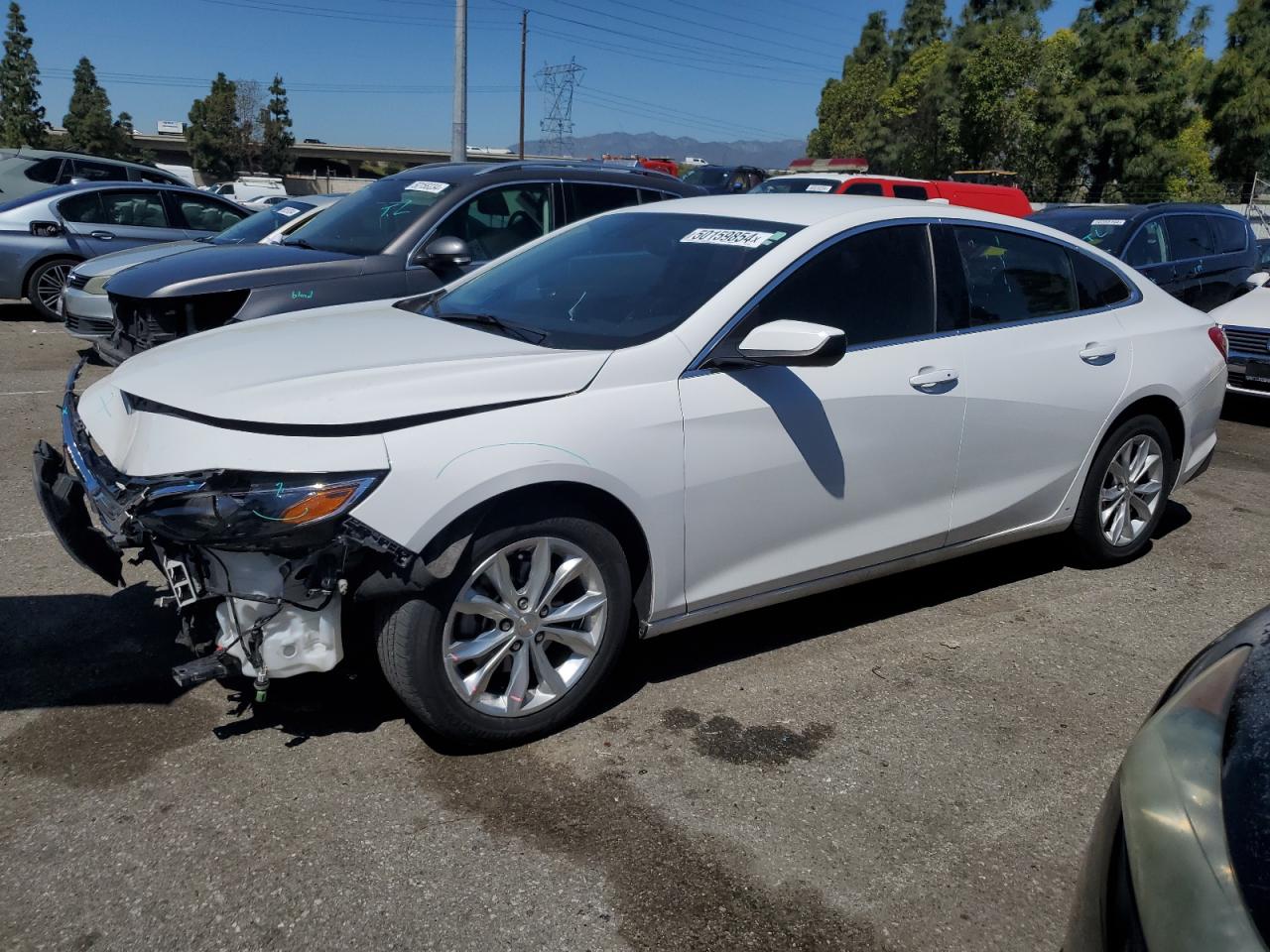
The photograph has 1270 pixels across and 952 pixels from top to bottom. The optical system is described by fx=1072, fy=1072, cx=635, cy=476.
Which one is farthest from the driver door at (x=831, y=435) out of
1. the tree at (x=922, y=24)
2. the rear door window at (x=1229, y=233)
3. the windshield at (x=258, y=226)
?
the tree at (x=922, y=24)

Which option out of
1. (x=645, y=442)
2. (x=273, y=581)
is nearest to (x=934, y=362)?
(x=645, y=442)

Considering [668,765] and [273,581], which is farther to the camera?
[668,765]

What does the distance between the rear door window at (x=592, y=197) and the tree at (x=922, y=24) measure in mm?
57672

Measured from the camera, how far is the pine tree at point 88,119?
7525 centimetres

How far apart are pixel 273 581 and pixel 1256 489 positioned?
20.9ft

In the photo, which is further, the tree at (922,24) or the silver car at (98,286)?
the tree at (922,24)

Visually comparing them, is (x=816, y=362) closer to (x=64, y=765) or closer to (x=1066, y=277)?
(x=1066, y=277)

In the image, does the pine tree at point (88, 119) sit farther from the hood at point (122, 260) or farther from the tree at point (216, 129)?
the hood at point (122, 260)

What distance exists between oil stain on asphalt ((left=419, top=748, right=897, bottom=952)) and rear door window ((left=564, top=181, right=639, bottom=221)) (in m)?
4.86

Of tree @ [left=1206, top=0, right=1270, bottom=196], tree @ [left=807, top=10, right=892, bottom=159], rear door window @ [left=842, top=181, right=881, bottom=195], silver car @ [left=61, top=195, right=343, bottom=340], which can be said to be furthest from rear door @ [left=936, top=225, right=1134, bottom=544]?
tree @ [left=807, top=10, right=892, bottom=159]

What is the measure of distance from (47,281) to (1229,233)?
12.6 metres

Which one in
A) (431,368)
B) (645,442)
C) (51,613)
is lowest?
(51,613)

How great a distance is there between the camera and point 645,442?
335 centimetres

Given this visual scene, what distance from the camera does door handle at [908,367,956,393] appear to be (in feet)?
13.2
